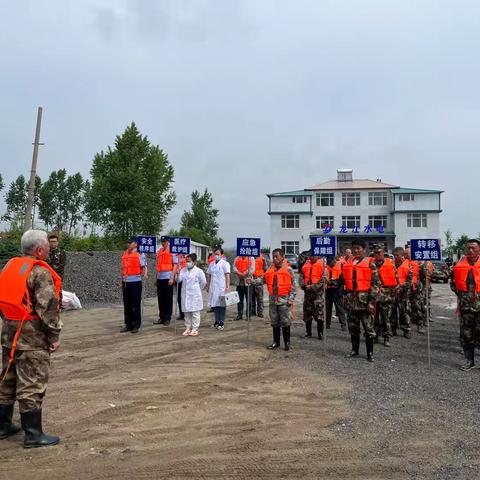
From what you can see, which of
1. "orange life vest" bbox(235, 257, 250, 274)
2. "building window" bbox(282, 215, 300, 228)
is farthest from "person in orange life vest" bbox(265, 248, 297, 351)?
"building window" bbox(282, 215, 300, 228)

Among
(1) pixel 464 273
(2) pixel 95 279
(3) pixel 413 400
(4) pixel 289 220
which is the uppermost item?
(4) pixel 289 220

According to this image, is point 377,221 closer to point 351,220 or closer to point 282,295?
point 351,220

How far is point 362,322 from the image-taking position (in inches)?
349

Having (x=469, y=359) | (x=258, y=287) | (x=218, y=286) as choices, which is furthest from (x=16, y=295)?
(x=258, y=287)

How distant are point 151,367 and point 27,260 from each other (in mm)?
3845

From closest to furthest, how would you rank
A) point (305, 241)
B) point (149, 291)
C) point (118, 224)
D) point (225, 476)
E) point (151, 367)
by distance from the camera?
1. point (225, 476)
2. point (151, 367)
3. point (149, 291)
4. point (118, 224)
5. point (305, 241)

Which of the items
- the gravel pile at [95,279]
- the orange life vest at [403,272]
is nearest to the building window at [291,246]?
the gravel pile at [95,279]

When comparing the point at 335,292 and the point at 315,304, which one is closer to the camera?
the point at 315,304

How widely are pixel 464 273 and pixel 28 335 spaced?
7.13 meters

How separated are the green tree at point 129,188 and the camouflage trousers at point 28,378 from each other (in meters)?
42.1

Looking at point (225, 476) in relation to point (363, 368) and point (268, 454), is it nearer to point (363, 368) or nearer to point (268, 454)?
point (268, 454)

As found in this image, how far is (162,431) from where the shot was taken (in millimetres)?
5109

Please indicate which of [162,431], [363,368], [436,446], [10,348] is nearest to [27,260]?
[10,348]

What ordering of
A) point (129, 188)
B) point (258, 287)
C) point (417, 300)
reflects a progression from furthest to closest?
point (129, 188) → point (258, 287) → point (417, 300)
